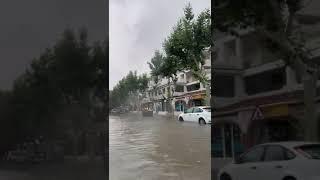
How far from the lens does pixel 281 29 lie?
4.31 meters

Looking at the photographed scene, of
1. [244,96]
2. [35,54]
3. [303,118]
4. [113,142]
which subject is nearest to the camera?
[303,118]

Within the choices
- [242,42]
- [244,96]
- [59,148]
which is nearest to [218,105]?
[244,96]

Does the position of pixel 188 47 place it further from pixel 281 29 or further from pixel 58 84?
pixel 281 29

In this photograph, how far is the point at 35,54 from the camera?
5.12 m

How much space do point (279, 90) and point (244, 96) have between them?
345 millimetres

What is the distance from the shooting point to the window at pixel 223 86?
4633 mm

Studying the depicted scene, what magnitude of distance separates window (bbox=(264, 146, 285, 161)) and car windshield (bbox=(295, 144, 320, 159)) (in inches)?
5.4

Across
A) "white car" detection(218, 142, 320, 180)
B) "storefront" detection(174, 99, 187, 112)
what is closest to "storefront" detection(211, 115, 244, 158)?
"white car" detection(218, 142, 320, 180)

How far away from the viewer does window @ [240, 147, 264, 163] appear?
4.32 meters

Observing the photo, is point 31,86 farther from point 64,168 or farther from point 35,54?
point 64,168

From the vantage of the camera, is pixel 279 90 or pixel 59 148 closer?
pixel 279 90

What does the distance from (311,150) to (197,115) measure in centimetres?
234

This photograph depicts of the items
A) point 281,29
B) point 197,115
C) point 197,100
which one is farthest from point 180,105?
point 281,29

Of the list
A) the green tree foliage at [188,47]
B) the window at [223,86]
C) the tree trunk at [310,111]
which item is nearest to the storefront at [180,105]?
the green tree foliage at [188,47]
